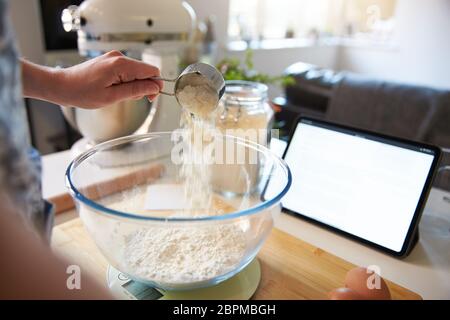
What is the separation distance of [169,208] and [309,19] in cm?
372

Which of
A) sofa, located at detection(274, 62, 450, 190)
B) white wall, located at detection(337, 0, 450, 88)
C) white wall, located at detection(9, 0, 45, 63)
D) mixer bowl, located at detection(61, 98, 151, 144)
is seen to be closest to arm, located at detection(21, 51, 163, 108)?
mixer bowl, located at detection(61, 98, 151, 144)

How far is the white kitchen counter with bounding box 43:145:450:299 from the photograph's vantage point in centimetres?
56

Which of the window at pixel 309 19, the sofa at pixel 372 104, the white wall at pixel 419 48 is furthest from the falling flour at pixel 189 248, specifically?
the white wall at pixel 419 48

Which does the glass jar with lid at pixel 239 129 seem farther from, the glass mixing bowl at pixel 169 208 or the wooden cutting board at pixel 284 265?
the wooden cutting board at pixel 284 265

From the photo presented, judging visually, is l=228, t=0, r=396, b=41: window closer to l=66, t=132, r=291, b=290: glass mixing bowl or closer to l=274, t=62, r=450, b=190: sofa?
l=274, t=62, r=450, b=190: sofa

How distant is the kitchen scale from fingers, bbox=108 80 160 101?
0.29 m

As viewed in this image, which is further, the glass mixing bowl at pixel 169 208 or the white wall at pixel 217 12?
the white wall at pixel 217 12

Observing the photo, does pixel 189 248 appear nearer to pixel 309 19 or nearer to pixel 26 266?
pixel 26 266

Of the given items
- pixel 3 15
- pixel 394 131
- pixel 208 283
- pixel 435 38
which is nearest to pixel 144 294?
pixel 208 283

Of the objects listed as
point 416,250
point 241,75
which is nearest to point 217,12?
point 241,75

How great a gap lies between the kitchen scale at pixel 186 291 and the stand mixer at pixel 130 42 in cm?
46

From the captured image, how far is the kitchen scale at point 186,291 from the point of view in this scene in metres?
0.49

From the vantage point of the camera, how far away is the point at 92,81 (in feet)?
1.90

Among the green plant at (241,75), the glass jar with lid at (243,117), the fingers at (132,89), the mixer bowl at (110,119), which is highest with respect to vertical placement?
the fingers at (132,89)
